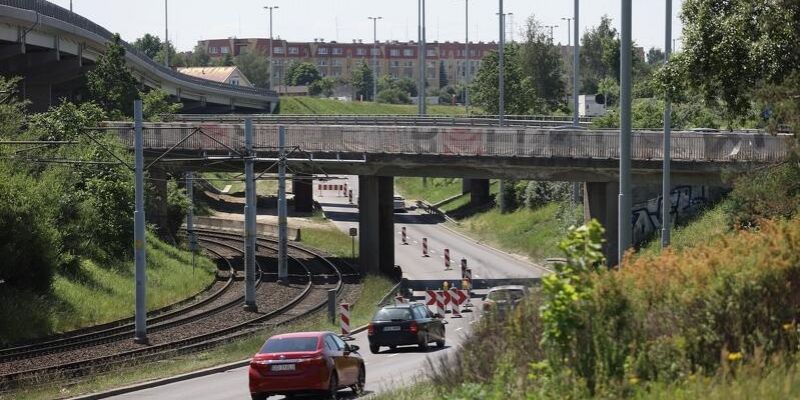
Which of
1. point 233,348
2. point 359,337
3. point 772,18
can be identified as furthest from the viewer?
point 359,337

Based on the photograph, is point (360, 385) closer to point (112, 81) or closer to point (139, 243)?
point (139, 243)

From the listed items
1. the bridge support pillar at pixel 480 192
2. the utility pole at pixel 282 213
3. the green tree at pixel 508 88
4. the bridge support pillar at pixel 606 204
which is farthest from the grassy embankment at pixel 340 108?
the bridge support pillar at pixel 606 204

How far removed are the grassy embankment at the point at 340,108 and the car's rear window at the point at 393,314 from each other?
112 meters

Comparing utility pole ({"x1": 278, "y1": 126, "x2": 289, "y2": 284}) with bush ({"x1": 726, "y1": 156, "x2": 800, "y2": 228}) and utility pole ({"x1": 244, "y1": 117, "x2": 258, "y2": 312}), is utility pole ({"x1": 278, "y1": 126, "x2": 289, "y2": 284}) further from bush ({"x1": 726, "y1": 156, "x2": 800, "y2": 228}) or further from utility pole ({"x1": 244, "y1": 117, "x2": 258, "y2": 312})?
bush ({"x1": 726, "y1": 156, "x2": 800, "y2": 228})

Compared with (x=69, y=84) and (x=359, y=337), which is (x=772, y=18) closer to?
(x=359, y=337)

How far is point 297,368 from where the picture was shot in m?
22.7

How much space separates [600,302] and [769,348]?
1.59m

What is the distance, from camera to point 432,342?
3538cm

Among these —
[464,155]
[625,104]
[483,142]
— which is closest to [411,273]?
[464,155]

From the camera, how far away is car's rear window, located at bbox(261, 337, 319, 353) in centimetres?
2312

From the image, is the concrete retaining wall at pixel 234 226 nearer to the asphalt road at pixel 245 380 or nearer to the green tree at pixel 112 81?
the green tree at pixel 112 81

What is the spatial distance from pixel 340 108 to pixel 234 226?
240 feet

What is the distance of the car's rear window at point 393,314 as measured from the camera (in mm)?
33688

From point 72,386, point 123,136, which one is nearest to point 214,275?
point 123,136
